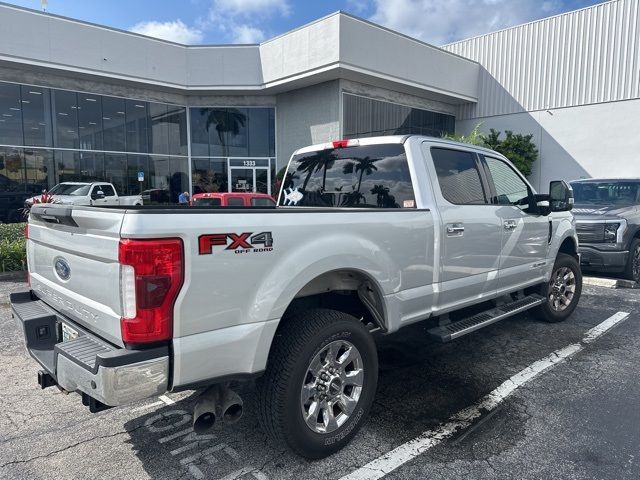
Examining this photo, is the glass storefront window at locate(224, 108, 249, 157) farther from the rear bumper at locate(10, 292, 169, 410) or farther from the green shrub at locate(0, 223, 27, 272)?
the rear bumper at locate(10, 292, 169, 410)

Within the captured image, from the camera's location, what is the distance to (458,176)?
4.18 meters

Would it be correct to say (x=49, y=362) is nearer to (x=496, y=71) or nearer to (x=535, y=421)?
(x=535, y=421)

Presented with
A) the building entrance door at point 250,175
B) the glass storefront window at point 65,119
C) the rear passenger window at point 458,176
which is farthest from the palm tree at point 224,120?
the rear passenger window at point 458,176

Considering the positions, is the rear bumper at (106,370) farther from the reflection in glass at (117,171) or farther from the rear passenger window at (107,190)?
the reflection in glass at (117,171)

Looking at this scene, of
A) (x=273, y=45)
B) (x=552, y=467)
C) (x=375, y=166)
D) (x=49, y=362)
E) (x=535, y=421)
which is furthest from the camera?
(x=273, y=45)

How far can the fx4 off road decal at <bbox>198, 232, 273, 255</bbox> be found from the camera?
2.28m

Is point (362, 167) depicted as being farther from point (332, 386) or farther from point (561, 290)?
point (561, 290)

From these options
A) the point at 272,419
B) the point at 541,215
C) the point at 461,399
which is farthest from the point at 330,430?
the point at 541,215

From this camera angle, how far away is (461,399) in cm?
376

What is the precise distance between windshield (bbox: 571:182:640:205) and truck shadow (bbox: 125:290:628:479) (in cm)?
518

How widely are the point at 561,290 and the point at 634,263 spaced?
351 cm

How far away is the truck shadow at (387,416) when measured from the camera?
286cm

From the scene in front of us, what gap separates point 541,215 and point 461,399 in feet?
7.91

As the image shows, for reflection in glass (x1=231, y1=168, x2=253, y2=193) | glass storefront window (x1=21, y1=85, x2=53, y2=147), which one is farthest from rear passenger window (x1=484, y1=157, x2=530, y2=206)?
glass storefront window (x1=21, y1=85, x2=53, y2=147)
